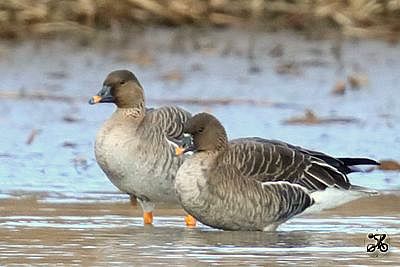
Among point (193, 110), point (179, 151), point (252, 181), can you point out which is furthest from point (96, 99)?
point (193, 110)

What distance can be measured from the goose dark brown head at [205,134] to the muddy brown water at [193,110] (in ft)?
1.79

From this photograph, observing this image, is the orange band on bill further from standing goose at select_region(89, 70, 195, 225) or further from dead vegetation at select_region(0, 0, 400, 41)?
dead vegetation at select_region(0, 0, 400, 41)

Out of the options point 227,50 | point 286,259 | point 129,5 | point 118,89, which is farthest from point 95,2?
point 286,259

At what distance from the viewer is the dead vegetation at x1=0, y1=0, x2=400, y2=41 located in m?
14.8

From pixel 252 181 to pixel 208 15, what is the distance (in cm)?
559

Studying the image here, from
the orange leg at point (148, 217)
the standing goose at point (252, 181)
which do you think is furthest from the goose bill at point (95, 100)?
the standing goose at point (252, 181)

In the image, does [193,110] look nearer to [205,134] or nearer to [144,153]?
[144,153]

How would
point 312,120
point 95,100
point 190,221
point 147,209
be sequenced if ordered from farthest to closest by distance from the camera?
point 312,120
point 95,100
point 147,209
point 190,221

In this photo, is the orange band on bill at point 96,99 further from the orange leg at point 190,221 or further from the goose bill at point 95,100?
the orange leg at point 190,221

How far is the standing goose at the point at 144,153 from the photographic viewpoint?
33.4ft

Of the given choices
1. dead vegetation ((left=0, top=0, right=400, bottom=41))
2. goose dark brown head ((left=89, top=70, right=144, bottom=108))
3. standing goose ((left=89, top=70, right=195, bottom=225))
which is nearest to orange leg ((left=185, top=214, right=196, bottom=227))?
standing goose ((left=89, top=70, right=195, bottom=225))

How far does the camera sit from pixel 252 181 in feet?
31.8

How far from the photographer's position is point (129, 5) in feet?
49.5

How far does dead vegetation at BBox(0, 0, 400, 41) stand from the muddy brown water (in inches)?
5.5
